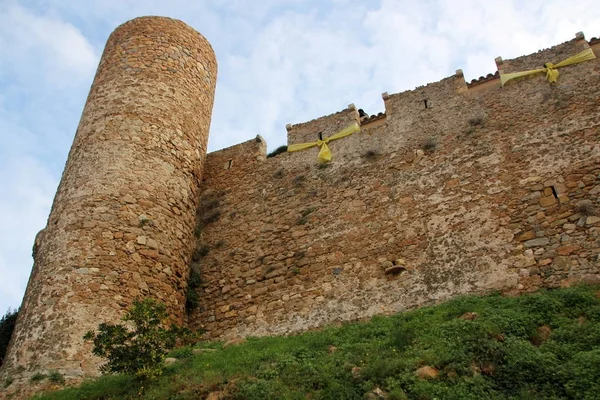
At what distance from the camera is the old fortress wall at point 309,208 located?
10570mm

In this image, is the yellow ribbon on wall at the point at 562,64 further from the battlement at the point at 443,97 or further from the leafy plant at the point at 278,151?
the leafy plant at the point at 278,151

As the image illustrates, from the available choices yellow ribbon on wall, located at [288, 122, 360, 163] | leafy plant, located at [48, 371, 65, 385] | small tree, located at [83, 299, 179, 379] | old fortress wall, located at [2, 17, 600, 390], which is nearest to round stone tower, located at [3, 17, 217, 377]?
old fortress wall, located at [2, 17, 600, 390]

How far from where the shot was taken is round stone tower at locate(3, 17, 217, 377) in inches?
422

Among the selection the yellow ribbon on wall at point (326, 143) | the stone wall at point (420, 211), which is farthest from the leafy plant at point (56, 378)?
the yellow ribbon on wall at point (326, 143)

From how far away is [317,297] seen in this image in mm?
11797

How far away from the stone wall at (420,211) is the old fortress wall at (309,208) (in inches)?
1.2

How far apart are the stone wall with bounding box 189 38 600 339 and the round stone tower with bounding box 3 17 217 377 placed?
1512 mm

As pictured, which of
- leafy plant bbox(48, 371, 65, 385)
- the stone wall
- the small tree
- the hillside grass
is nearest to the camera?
the hillside grass

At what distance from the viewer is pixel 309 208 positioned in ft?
44.0

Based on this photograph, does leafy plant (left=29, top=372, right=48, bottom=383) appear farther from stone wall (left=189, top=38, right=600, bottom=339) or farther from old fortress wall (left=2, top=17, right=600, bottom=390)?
stone wall (left=189, top=38, right=600, bottom=339)

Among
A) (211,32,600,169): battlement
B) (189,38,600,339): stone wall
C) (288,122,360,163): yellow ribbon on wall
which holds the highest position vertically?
(211,32,600,169): battlement

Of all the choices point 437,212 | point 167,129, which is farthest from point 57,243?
A: point 437,212

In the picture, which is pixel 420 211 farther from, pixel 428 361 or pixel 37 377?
pixel 37 377

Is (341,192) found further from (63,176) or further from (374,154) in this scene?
(63,176)
